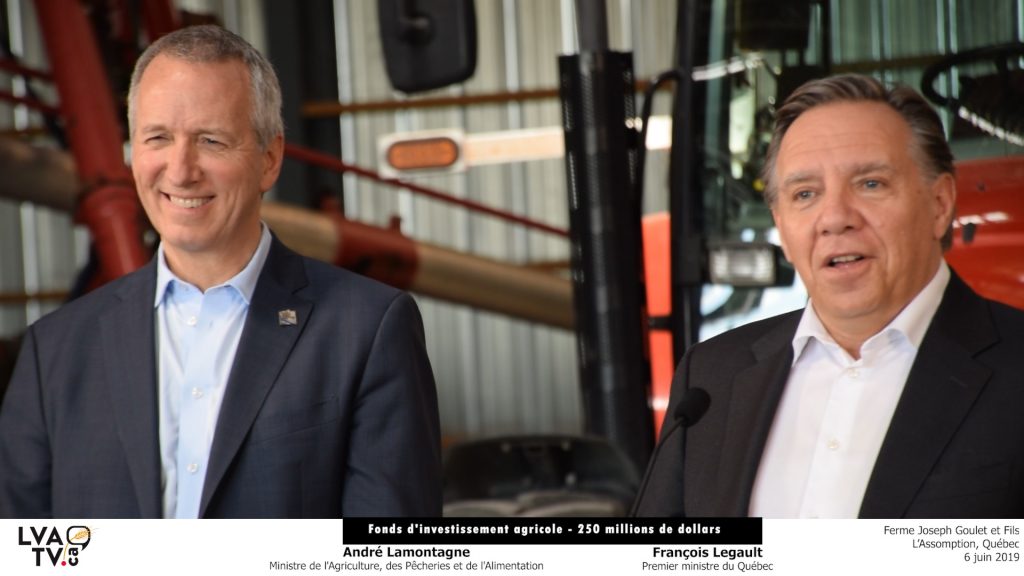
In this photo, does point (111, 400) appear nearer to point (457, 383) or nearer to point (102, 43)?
point (102, 43)

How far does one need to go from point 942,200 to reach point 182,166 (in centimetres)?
94

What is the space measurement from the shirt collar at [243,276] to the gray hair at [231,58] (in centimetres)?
14

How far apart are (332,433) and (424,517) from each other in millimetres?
208

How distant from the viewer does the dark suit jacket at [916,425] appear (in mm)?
1866

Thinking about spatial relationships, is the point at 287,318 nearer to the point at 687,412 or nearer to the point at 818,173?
the point at 687,412

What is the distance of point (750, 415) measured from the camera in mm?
2004

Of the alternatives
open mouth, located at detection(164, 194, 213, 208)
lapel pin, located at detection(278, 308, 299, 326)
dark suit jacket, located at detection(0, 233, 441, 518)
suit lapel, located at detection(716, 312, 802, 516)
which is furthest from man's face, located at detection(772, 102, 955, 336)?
open mouth, located at detection(164, 194, 213, 208)

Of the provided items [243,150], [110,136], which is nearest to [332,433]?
[243,150]

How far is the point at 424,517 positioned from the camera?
215 cm

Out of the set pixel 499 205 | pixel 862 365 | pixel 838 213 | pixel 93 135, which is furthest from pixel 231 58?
pixel 499 205

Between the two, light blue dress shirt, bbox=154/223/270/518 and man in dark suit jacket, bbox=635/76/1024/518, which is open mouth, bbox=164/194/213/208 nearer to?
light blue dress shirt, bbox=154/223/270/518

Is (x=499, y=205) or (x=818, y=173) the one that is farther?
(x=499, y=205)

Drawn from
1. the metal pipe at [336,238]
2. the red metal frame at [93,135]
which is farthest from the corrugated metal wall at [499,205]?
the red metal frame at [93,135]
